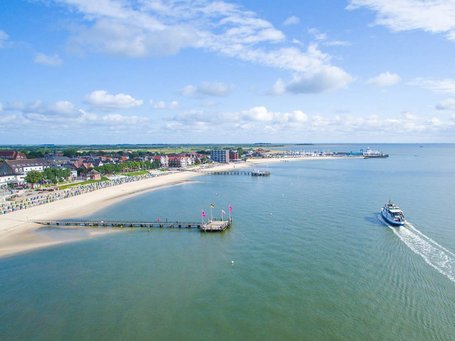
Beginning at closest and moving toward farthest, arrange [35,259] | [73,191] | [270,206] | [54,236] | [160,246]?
1. [35,259]
2. [160,246]
3. [54,236]
4. [270,206]
5. [73,191]

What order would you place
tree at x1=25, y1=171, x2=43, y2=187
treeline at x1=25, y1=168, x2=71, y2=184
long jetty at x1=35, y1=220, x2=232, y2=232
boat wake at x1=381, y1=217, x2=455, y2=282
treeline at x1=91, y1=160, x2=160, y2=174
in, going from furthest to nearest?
treeline at x1=91, y1=160, x2=160, y2=174 → treeline at x1=25, y1=168, x2=71, y2=184 → tree at x1=25, y1=171, x2=43, y2=187 → long jetty at x1=35, y1=220, x2=232, y2=232 → boat wake at x1=381, y1=217, x2=455, y2=282

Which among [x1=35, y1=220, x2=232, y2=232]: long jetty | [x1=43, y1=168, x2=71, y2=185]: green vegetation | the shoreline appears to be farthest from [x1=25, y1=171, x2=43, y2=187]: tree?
[x1=35, y1=220, x2=232, y2=232]: long jetty

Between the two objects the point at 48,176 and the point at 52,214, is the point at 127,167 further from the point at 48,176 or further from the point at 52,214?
the point at 52,214

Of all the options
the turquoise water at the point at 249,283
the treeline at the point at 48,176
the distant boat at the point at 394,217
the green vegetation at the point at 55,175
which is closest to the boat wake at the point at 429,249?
the turquoise water at the point at 249,283

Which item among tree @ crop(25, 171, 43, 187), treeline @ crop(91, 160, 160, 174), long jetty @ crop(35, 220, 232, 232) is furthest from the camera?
treeline @ crop(91, 160, 160, 174)

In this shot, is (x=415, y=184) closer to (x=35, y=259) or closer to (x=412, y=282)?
(x=412, y=282)

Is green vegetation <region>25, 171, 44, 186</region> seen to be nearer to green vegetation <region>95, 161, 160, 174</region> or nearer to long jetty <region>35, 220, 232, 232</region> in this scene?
green vegetation <region>95, 161, 160, 174</region>

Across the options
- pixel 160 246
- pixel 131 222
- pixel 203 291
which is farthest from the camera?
pixel 131 222

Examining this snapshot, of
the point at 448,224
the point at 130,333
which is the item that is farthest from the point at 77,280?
the point at 448,224
